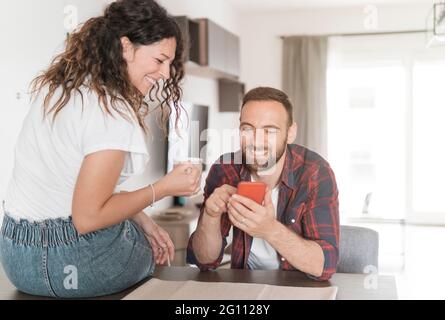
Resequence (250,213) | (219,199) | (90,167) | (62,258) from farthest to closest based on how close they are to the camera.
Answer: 1. (219,199)
2. (250,213)
3. (62,258)
4. (90,167)

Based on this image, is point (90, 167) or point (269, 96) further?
point (269, 96)

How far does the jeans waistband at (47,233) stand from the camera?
110 cm

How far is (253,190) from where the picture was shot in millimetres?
1211

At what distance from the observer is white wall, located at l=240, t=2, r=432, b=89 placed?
17.8ft

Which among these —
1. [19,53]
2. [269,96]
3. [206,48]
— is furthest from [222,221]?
[206,48]

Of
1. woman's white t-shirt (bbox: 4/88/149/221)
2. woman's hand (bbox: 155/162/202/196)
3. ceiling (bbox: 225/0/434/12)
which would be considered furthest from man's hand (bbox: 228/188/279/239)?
ceiling (bbox: 225/0/434/12)

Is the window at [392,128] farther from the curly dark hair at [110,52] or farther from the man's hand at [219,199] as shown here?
the curly dark hair at [110,52]

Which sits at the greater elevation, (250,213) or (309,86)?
(309,86)

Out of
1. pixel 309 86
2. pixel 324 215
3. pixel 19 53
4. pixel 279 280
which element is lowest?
pixel 279 280

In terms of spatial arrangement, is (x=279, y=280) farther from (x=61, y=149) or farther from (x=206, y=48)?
(x=206, y=48)

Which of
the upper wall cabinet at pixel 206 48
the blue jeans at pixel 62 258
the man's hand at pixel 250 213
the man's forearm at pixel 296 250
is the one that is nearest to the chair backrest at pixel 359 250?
the man's forearm at pixel 296 250

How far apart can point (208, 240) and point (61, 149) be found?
1.66 feet
